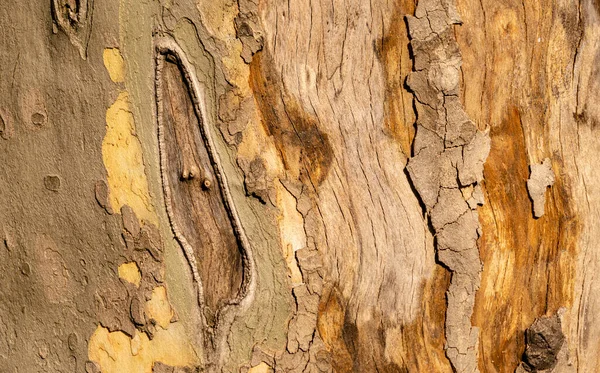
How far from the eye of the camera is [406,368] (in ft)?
6.51

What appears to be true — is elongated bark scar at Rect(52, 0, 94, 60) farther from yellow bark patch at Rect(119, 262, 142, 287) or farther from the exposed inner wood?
yellow bark patch at Rect(119, 262, 142, 287)

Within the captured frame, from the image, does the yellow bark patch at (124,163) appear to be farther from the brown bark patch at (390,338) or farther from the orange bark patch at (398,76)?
the orange bark patch at (398,76)

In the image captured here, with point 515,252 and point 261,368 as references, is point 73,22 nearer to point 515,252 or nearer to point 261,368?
point 261,368

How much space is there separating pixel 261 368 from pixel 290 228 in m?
0.47

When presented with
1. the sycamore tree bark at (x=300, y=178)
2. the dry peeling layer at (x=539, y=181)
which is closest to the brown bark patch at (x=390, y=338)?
the sycamore tree bark at (x=300, y=178)

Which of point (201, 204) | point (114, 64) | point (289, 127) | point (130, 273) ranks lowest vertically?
point (130, 273)

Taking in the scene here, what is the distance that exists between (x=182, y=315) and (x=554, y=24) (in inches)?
58.9

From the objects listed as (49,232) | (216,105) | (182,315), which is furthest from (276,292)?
(49,232)

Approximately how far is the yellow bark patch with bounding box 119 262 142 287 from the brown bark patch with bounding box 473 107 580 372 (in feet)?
3.60

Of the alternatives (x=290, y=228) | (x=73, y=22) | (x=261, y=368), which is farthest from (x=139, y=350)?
(x=73, y=22)

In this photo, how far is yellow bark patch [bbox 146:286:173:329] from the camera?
1.90 metres

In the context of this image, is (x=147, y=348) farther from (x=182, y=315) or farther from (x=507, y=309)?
(x=507, y=309)

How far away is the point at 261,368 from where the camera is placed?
76.5 inches

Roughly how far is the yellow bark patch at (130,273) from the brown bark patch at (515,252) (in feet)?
3.60
